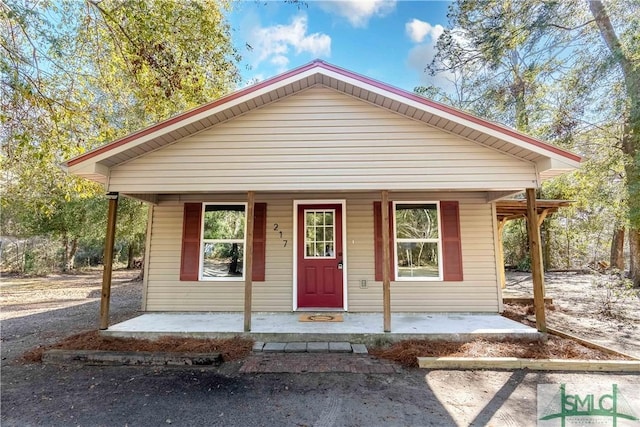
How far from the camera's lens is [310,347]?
444cm

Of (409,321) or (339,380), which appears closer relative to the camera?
(339,380)

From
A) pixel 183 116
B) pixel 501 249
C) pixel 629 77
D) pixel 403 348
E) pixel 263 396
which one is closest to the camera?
pixel 263 396

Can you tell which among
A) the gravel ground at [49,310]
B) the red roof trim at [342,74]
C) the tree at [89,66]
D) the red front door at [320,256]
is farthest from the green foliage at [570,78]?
the gravel ground at [49,310]

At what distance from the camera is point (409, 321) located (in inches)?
214

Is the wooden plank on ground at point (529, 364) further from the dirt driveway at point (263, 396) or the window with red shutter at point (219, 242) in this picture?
the window with red shutter at point (219, 242)

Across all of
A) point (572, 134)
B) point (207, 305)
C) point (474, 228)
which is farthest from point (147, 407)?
point (572, 134)

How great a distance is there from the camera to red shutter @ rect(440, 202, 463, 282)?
6.14m

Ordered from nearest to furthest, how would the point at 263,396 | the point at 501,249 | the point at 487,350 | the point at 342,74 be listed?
1. the point at 263,396
2. the point at 487,350
3. the point at 342,74
4. the point at 501,249

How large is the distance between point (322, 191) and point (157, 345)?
330 cm

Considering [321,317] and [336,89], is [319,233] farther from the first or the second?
[336,89]

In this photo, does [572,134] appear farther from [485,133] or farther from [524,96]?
[485,133]

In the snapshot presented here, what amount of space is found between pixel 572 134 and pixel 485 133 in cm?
739
